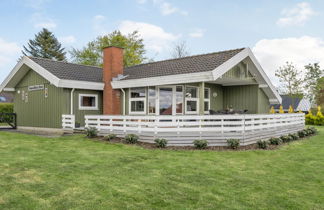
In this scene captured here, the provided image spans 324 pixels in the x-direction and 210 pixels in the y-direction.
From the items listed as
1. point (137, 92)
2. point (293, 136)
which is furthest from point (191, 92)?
point (293, 136)

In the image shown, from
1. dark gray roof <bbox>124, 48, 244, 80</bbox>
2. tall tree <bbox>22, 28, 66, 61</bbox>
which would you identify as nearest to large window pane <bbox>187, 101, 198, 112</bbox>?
dark gray roof <bbox>124, 48, 244, 80</bbox>

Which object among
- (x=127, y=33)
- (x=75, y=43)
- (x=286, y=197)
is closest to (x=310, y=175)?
(x=286, y=197)

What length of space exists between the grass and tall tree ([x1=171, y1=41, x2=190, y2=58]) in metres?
31.8

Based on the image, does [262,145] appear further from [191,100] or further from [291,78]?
[291,78]

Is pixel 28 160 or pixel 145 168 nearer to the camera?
pixel 145 168

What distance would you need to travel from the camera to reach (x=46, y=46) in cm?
4684

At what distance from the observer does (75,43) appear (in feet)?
135

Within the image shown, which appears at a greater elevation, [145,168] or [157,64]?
[157,64]

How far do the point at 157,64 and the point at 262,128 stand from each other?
7118 millimetres

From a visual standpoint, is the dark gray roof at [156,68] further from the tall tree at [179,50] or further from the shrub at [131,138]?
the tall tree at [179,50]

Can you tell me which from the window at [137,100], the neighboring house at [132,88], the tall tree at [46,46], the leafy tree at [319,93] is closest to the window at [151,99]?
the neighboring house at [132,88]

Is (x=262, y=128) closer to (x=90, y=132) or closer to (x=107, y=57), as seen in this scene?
(x=90, y=132)

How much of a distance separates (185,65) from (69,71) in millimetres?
6559

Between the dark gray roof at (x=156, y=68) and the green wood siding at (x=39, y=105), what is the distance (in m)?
0.90
